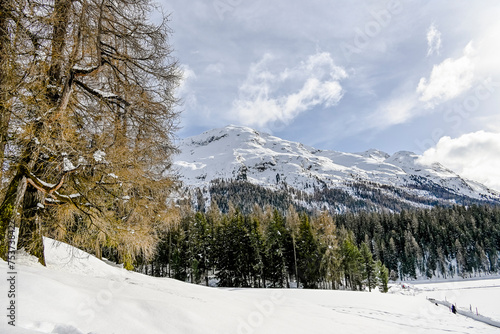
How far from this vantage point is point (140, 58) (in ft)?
21.5

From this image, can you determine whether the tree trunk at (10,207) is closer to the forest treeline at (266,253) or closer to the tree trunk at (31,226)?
the tree trunk at (31,226)

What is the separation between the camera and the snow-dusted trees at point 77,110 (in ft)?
15.7

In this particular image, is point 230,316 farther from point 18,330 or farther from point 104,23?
point 104,23

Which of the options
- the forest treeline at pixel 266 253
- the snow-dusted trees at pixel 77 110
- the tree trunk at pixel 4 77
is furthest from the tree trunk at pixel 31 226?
the forest treeline at pixel 266 253

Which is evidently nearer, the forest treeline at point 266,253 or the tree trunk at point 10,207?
the tree trunk at point 10,207

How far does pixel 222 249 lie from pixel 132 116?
38371mm

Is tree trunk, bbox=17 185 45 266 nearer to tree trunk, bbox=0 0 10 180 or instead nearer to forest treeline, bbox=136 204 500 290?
tree trunk, bbox=0 0 10 180

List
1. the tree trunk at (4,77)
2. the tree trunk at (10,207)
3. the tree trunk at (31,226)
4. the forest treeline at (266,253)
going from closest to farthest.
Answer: the tree trunk at (4,77) < the tree trunk at (10,207) < the tree trunk at (31,226) < the forest treeline at (266,253)

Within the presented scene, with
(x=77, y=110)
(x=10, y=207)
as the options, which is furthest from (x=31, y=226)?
(x=77, y=110)

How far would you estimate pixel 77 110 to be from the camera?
6512 millimetres

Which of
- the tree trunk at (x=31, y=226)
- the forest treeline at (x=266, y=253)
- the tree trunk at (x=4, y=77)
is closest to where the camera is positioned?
the tree trunk at (x=4, y=77)

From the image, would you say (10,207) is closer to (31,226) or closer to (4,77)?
(31,226)

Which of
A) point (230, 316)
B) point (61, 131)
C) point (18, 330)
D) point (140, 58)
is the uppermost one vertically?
point (140, 58)

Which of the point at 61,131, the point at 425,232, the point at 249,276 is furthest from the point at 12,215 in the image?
the point at 425,232
